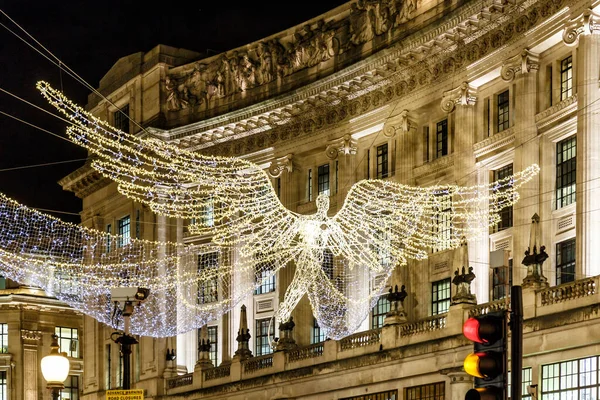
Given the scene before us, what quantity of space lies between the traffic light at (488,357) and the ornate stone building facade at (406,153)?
1688cm

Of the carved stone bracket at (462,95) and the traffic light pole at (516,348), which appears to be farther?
the carved stone bracket at (462,95)

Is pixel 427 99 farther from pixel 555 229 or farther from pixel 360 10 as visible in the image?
pixel 555 229

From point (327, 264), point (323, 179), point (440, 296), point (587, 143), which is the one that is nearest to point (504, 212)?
point (440, 296)

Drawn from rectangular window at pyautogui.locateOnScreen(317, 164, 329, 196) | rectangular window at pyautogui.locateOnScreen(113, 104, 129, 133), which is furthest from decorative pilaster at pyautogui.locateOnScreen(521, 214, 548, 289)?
rectangular window at pyautogui.locateOnScreen(113, 104, 129, 133)

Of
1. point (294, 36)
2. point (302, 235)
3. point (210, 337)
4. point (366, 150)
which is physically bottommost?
point (210, 337)

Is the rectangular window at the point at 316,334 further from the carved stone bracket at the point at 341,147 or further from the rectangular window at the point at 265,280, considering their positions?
the carved stone bracket at the point at 341,147

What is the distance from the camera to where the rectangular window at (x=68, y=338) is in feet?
296

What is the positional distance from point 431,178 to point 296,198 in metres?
10.0

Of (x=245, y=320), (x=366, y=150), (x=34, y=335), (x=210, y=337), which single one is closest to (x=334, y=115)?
(x=366, y=150)

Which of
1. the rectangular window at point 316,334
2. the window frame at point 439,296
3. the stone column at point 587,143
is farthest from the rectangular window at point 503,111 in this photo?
the rectangular window at point 316,334

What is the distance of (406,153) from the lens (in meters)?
52.2

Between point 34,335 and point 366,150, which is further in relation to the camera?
point 34,335

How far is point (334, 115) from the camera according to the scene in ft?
187

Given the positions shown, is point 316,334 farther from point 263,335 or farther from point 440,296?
point 440,296
